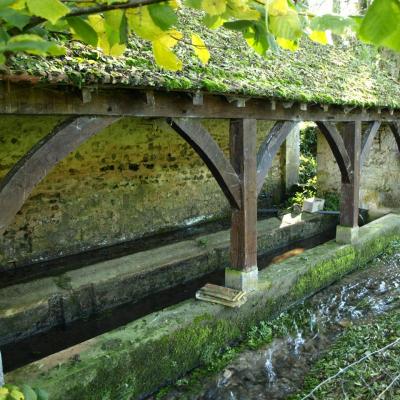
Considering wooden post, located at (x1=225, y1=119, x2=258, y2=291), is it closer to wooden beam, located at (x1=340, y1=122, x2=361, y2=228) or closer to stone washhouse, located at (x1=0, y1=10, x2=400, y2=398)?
stone washhouse, located at (x1=0, y1=10, x2=400, y2=398)

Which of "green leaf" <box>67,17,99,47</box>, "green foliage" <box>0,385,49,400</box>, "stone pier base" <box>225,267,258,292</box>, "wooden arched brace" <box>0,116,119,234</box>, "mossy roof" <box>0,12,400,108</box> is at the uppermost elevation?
"mossy roof" <box>0,12,400,108</box>

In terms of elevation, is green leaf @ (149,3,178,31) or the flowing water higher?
green leaf @ (149,3,178,31)

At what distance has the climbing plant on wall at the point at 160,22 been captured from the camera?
3.67 ft

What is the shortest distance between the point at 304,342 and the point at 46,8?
199 inches

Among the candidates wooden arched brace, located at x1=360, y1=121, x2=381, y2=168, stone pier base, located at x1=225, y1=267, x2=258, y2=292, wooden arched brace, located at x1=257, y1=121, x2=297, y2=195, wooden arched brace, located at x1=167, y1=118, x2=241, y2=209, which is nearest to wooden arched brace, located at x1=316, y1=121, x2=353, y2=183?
wooden arched brace, located at x1=360, y1=121, x2=381, y2=168

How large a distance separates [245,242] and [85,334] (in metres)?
2.23

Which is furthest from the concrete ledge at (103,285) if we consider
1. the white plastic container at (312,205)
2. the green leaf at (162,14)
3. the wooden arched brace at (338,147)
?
the green leaf at (162,14)

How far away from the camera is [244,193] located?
525 centimetres

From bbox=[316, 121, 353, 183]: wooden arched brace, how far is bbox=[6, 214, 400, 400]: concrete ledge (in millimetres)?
1652

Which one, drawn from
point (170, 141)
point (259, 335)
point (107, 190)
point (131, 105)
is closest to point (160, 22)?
point (131, 105)

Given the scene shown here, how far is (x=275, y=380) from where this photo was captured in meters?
4.60

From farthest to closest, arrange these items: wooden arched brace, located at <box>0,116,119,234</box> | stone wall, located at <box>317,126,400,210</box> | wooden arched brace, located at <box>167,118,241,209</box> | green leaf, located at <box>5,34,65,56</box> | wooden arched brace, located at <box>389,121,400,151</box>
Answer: stone wall, located at <box>317,126,400,210</box>, wooden arched brace, located at <box>389,121,400,151</box>, wooden arched brace, located at <box>167,118,241,209</box>, wooden arched brace, located at <box>0,116,119,234</box>, green leaf, located at <box>5,34,65,56</box>

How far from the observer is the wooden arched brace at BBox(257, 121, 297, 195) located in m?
5.48

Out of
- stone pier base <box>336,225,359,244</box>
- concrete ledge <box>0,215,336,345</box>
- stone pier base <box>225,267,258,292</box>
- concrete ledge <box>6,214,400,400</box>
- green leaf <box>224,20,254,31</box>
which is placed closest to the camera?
green leaf <box>224,20,254,31</box>
